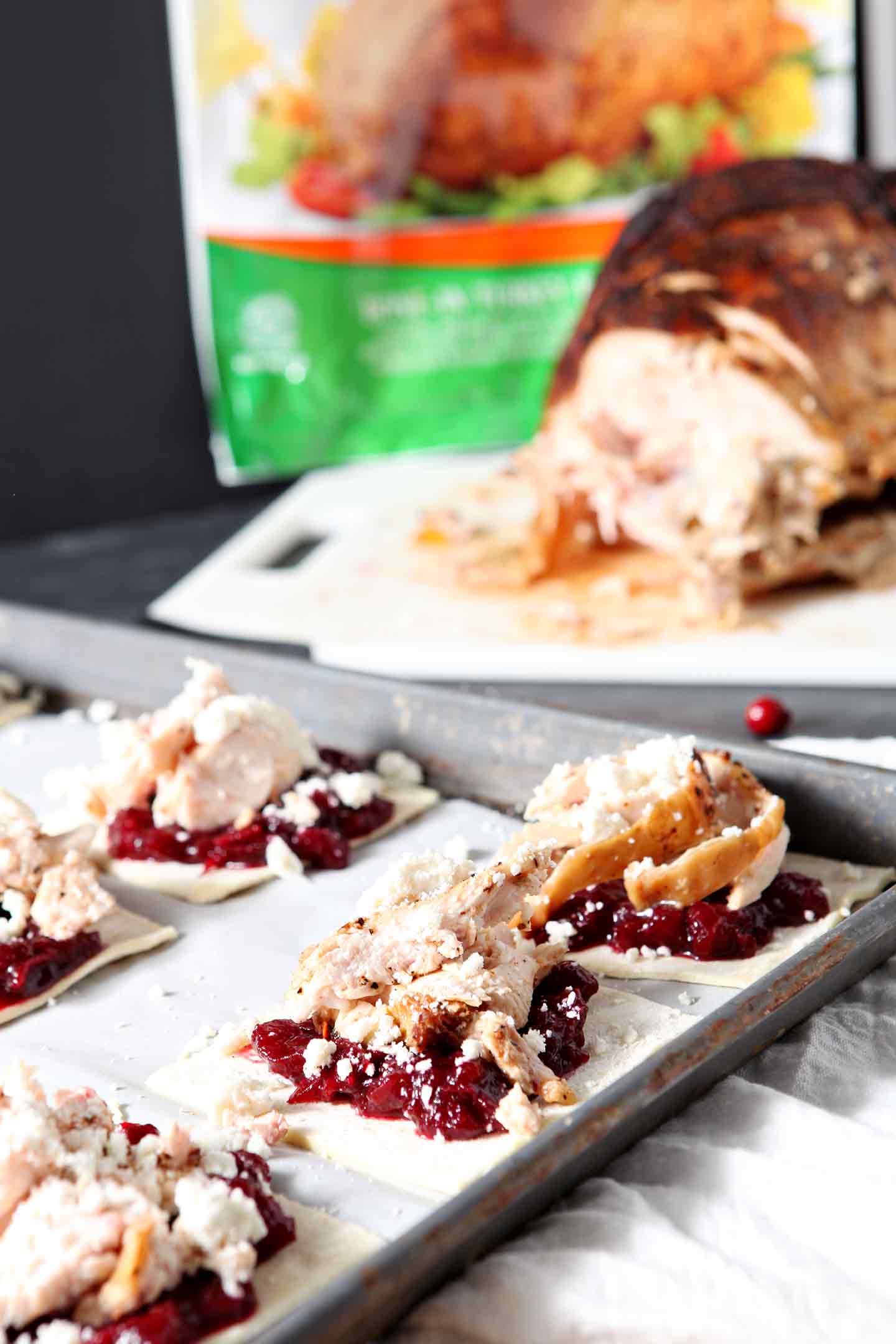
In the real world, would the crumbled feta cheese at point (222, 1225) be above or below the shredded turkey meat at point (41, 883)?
above

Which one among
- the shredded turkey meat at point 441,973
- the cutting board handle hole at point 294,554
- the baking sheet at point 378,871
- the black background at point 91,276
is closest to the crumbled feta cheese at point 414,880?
the shredded turkey meat at point 441,973

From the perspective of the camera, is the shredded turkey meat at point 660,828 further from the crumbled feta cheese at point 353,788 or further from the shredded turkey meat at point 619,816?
the crumbled feta cheese at point 353,788

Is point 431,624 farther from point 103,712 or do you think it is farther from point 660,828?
point 660,828

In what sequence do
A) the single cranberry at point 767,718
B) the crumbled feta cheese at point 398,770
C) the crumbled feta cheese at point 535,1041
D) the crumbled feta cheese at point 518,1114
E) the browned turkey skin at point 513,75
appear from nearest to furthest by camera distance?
1. the crumbled feta cheese at point 518,1114
2. the crumbled feta cheese at point 535,1041
3. the crumbled feta cheese at point 398,770
4. the single cranberry at point 767,718
5. the browned turkey skin at point 513,75

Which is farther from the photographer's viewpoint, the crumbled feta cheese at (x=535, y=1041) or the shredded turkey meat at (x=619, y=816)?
the shredded turkey meat at (x=619, y=816)

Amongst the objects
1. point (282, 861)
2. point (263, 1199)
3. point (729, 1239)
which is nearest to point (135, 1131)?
point (263, 1199)

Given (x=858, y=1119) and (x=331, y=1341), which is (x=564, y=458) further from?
(x=331, y=1341)

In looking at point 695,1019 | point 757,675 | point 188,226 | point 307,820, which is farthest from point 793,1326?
point 188,226
